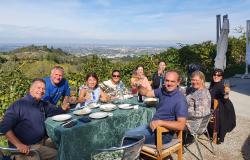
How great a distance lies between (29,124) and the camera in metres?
3.85

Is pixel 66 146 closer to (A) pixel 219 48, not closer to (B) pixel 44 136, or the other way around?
(B) pixel 44 136

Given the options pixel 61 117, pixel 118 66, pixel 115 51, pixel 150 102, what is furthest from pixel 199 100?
pixel 115 51

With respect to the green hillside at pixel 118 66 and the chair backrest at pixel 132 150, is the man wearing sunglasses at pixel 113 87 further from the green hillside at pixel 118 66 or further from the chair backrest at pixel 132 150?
the chair backrest at pixel 132 150

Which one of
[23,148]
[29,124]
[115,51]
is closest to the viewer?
[23,148]

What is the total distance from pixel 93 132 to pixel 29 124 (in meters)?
0.83

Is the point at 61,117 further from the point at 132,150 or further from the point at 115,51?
the point at 115,51

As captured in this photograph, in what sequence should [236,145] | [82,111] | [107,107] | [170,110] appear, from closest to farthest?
[170,110]
[82,111]
[107,107]
[236,145]

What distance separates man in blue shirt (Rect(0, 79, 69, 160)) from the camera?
366 cm

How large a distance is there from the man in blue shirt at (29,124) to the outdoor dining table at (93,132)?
0.41 ft

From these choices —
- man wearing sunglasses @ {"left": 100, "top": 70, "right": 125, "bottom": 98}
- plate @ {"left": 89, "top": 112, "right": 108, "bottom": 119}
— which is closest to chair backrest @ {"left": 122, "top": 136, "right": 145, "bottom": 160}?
plate @ {"left": 89, "top": 112, "right": 108, "bottom": 119}

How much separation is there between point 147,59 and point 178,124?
23.4ft

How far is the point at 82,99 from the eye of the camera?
5715 millimetres

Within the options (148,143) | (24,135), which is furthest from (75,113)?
(148,143)

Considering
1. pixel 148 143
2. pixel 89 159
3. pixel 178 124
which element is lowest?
pixel 89 159
